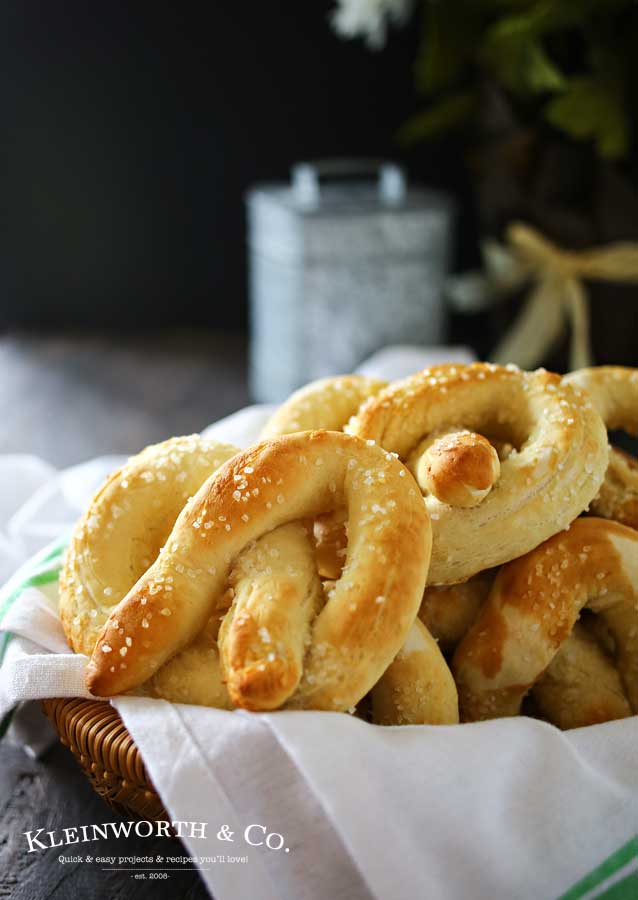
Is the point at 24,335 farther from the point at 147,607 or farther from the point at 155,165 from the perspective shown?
the point at 147,607

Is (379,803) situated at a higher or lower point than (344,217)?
lower

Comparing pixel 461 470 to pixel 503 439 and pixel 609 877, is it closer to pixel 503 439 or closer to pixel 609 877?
pixel 503 439

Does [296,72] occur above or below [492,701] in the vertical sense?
above

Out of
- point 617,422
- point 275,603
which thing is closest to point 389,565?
point 275,603

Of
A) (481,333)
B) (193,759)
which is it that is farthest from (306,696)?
(481,333)

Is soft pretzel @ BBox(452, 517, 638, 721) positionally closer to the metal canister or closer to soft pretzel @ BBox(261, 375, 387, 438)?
soft pretzel @ BBox(261, 375, 387, 438)

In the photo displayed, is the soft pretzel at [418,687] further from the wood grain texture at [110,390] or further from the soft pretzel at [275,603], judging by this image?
the wood grain texture at [110,390]
